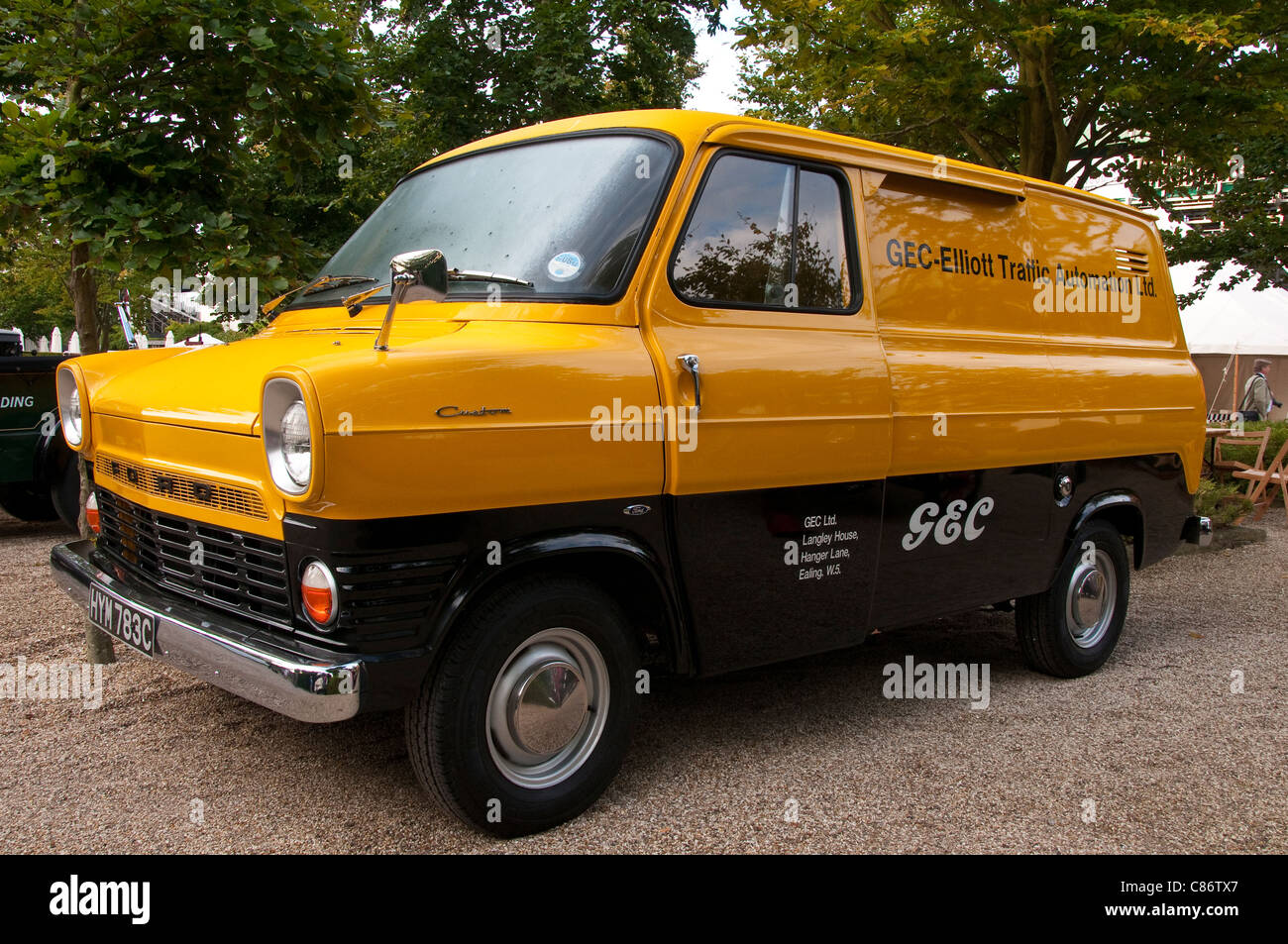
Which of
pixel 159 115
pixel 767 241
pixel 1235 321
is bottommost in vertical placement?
pixel 767 241

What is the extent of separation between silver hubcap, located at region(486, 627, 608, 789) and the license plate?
112 centimetres

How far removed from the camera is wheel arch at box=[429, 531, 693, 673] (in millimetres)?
2934

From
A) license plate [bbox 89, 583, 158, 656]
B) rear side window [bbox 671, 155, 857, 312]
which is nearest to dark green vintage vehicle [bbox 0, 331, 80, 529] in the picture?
license plate [bbox 89, 583, 158, 656]

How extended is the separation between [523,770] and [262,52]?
3972 millimetres

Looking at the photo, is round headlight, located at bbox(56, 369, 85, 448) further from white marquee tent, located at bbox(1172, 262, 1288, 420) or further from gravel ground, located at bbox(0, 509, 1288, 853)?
white marquee tent, located at bbox(1172, 262, 1288, 420)

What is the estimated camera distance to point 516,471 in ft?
9.77

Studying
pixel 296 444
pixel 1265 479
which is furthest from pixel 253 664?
pixel 1265 479

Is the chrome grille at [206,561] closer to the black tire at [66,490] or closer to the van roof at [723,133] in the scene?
the van roof at [723,133]

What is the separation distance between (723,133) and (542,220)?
2.47 ft

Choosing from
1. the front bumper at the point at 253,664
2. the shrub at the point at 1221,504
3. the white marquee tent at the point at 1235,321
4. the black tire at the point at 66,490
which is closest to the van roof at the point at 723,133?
the front bumper at the point at 253,664

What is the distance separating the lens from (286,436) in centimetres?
274

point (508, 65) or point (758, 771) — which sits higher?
point (508, 65)

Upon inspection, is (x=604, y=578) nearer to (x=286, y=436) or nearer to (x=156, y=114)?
(x=286, y=436)

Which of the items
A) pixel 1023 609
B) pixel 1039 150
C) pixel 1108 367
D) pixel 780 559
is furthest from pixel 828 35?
pixel 780 559
